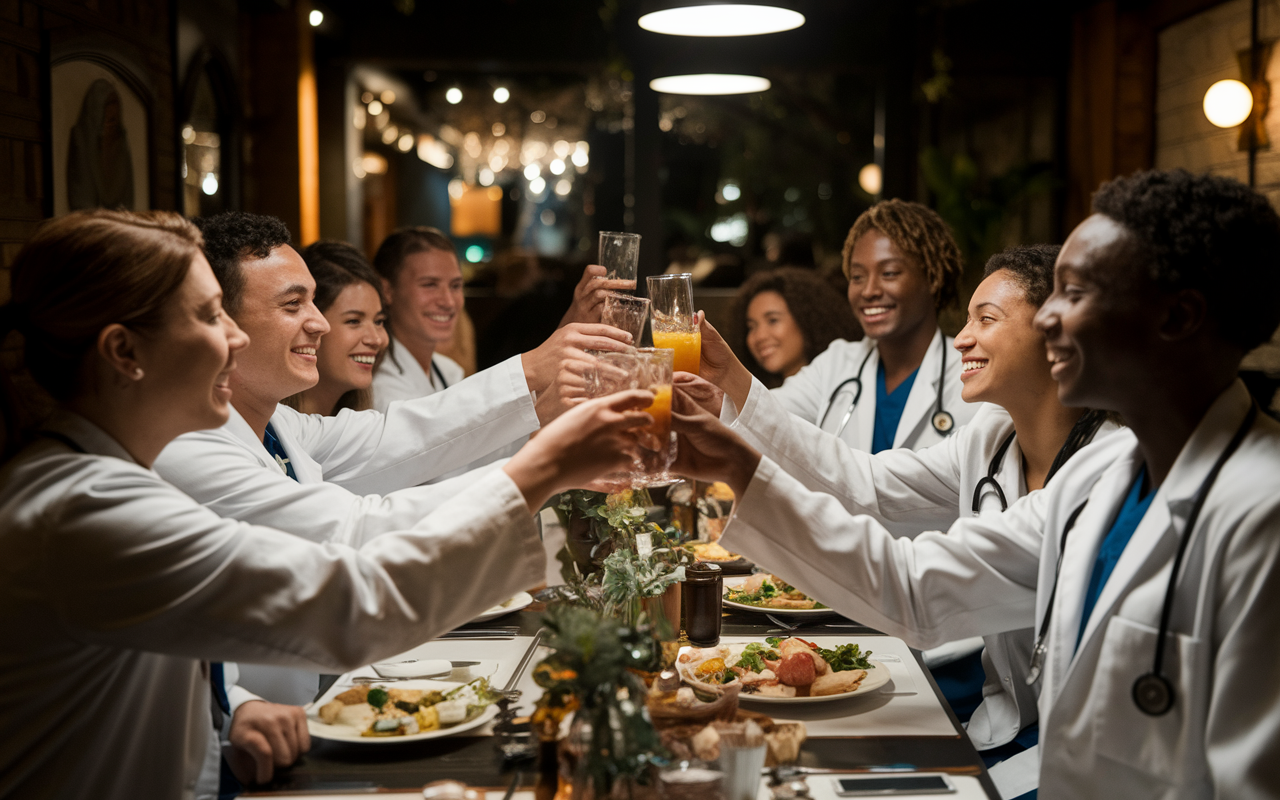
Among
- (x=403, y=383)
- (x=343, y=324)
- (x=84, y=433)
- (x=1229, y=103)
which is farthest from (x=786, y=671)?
(x=1229, y=103)

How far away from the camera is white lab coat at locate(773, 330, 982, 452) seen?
344 centimetres

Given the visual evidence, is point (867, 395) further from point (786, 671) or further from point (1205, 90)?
point (1205, 90)

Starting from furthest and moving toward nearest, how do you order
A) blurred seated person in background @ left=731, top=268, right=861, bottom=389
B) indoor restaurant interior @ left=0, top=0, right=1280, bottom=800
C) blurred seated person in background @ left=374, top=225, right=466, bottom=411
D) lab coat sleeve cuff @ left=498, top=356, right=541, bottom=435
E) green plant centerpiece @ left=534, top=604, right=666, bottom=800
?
1. blurred seated person in background @ left=731, top=268, right=861, bottom=389
2. blurred seated person in background @ left=374, top=225, right=466, bottom=411
3. lab coat sleeve cuff @ left=498, top=356, right=541, bottom=435
4. indoor restaurant interior @ left=0, top=0, right=1280, bottom=800
5. green plant centerpiece @ left=534, top=604, right=666, bottom=800

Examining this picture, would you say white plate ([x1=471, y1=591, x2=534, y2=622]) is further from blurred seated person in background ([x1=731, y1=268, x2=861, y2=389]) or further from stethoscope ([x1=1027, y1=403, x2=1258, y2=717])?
blurred seated person in background ([x1=731, y1=268, x2=861, y2=389])

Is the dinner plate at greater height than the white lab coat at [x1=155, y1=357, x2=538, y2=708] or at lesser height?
lesser

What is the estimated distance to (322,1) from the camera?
239 inches

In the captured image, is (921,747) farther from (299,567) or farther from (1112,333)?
(299,567)

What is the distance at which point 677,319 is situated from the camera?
214 cm

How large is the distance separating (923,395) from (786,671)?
1875mm

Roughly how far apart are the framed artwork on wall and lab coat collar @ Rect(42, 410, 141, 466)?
256 cm

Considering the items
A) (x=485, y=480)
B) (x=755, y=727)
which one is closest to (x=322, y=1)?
(x=485, y=480)

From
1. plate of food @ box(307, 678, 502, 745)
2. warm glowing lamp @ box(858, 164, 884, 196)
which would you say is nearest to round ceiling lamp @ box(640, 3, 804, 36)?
plate of food @ box(307, 678, 502, 745)

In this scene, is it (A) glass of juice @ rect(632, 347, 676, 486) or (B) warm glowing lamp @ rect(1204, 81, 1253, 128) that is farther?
(B) warm glowing lamp @ rect(1204, 81, 1253, 128)

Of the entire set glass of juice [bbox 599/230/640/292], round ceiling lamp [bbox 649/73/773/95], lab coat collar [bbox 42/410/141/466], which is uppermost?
round ceiling lamp [bbox 649/73/773/95]
